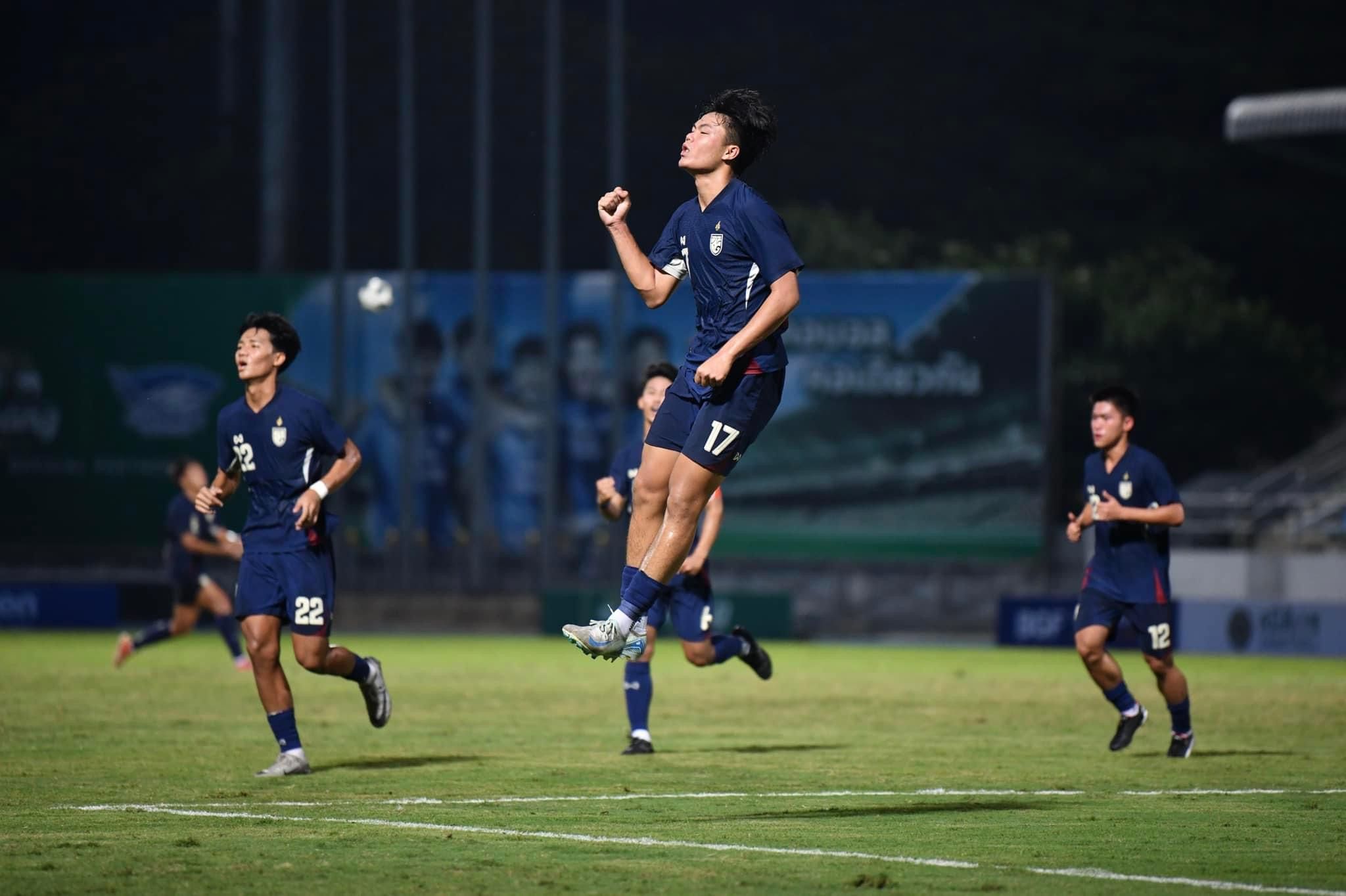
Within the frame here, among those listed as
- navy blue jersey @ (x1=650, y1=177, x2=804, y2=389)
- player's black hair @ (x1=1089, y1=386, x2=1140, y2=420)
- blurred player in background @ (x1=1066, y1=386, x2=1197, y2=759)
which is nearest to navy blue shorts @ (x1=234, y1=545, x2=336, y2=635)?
navy blue jersey @ (x1=650, y1=177, x2=804, y2=389)

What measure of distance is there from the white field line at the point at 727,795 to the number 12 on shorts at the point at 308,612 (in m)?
1.52

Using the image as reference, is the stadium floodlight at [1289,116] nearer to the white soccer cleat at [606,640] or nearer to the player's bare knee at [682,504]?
the player's bare knee at [682,504]

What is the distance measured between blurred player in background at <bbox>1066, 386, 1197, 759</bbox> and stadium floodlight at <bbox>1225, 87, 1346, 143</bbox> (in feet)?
80.9

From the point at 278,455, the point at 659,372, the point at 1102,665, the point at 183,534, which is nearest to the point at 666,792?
the point at 278,455

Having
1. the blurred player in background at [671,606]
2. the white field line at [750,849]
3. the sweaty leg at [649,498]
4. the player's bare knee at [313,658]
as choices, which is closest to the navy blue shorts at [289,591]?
the player's bare knee at [313,658]

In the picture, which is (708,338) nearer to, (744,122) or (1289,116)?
(744,122)

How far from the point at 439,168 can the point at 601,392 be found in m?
17.6

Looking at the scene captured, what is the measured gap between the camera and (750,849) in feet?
31.0

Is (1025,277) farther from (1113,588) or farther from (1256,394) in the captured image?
(1113,588)

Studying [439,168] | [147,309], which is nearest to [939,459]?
[147,309]

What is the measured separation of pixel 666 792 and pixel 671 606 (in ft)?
10.8

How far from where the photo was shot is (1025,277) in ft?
129

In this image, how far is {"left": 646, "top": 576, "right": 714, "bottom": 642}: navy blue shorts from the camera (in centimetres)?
1500

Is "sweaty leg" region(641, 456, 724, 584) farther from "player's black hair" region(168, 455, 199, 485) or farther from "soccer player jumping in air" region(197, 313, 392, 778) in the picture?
"player's black hair" region(168, 455, 199, 485)
